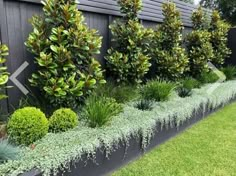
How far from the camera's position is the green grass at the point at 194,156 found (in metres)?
2.85

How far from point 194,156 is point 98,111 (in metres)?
1.38

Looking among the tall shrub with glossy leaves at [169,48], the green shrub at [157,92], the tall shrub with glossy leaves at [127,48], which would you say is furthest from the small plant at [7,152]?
the tall shrub with glossy leaves at [169,48]

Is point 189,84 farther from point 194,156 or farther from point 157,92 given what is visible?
point 194,156

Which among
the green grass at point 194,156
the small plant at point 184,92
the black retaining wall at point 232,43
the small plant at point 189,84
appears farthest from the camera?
the black retaining wall at point 232,43

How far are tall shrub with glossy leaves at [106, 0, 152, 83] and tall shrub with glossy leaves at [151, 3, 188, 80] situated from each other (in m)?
0.84

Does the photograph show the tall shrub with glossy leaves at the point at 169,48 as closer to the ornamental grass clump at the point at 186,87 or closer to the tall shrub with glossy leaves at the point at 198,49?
the ornamental grass clump at the point at 186,87

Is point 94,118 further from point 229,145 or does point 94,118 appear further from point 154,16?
point 154,16

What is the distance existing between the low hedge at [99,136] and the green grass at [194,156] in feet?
0.84

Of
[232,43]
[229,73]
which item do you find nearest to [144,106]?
[229,73]

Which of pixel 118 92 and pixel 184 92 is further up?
pixel 118 92

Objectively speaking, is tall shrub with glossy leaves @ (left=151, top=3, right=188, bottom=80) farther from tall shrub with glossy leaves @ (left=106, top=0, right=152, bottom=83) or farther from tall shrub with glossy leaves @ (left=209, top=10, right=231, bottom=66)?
tall shrub with glossy leaves @ (left=209, top=10, right=231, bottom=66)

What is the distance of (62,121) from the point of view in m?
2.71

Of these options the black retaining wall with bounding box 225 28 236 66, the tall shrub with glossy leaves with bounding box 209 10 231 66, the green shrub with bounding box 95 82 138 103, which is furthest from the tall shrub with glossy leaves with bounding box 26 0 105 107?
the black retaining wall with bounding box 225 28 236 66

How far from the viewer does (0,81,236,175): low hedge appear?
205 centimetres
